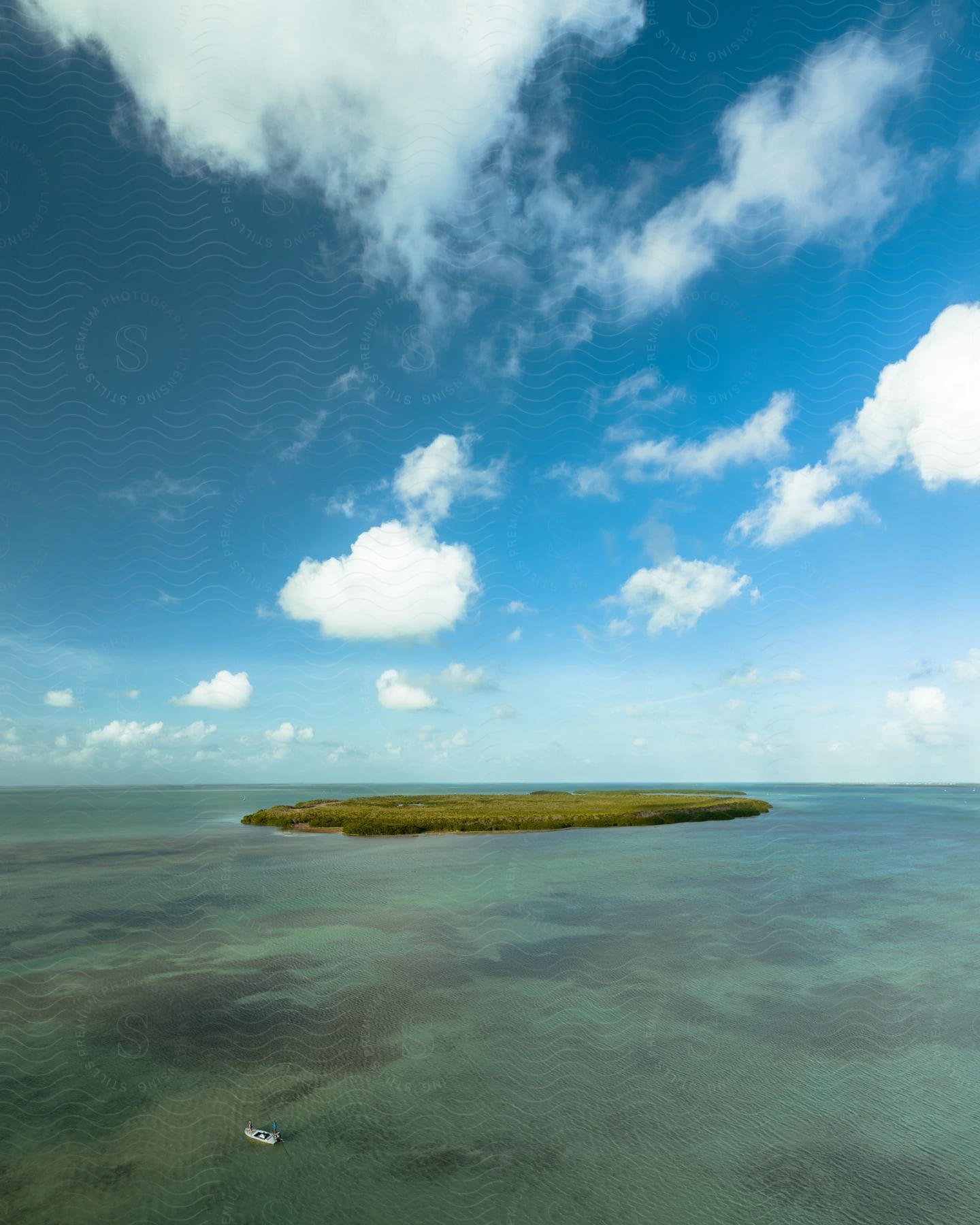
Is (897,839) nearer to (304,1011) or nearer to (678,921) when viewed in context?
(678,921)

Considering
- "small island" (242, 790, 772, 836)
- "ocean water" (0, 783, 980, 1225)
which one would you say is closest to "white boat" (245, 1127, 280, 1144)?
"ocean water" (0, 783, 980, 1225)

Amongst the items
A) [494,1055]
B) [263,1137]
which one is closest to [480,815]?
[494,1055]

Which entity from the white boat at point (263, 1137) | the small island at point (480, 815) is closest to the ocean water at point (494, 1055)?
the white boat at point (263, 1137)

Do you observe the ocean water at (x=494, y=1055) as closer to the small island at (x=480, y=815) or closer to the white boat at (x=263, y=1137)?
the white boat at (x=263, y=1137)

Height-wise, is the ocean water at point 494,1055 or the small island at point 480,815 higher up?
the small island at point 480,815

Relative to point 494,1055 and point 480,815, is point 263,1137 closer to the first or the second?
point 494,1055

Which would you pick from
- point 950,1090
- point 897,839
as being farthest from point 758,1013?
point 897,839

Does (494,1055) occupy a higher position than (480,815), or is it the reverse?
(480,815)
